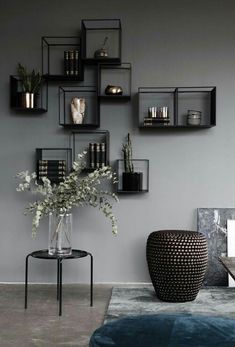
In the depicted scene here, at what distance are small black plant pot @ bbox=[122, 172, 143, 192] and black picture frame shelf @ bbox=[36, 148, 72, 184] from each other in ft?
1.89

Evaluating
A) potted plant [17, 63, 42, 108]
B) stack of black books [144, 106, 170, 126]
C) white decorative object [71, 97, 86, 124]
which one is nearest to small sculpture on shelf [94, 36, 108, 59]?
white decorative object [71, 97, 86, 124]

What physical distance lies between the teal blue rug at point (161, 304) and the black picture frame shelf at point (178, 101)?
1.53 m

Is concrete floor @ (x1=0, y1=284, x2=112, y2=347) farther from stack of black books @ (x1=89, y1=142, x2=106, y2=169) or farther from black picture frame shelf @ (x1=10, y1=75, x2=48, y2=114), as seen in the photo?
black picture frame shelf @ (x1=10, y1=75, x2=48, y2=114)

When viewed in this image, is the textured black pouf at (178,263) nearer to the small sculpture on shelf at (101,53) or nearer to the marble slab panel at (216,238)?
the marble slab panel at (216,238)

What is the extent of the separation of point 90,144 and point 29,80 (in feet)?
2.71

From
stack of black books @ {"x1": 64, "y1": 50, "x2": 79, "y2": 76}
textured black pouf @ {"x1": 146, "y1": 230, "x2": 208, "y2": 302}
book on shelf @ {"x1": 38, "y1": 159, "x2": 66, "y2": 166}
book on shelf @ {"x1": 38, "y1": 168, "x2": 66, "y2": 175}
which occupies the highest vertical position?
stack of black books @ {"x1": 64, "y1": 50, "x2": 79, "y2": 76}

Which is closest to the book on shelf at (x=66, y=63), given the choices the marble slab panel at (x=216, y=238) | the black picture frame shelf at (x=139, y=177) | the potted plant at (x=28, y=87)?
the potted plant at (x=28, y=87)

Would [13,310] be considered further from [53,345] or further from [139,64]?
[139,64]

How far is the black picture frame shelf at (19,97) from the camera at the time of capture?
4.77 m

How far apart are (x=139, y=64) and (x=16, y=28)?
4.08 feet

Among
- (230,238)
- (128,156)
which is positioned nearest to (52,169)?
(128,156)

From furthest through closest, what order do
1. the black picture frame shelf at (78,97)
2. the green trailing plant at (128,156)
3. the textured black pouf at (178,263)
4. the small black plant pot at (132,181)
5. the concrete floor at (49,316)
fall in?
the black picture frame shelf at (78,97) < the green trailing plant at (128,156) < the small black plant pot at (132,181) < the textured black pouf at (178,263) < the concrete floor at (49,316)

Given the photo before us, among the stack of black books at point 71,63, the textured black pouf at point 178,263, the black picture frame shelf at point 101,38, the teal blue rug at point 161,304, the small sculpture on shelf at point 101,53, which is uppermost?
the black picture frame shelf at point 101,38

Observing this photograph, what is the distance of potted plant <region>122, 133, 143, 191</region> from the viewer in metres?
4.63
